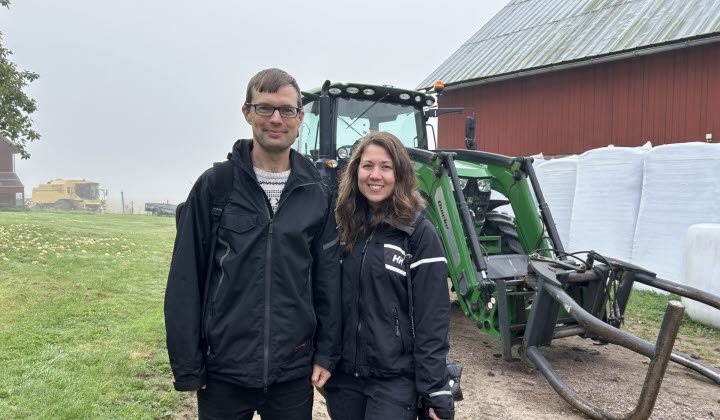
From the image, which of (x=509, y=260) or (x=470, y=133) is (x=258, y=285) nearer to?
(x=509, y=260)

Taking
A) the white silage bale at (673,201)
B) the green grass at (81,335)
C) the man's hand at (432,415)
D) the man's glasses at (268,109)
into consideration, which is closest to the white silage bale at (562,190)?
the white silage bale at (673,201)

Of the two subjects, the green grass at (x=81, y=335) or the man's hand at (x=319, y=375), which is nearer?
the man's hand at (x=319, y=375)

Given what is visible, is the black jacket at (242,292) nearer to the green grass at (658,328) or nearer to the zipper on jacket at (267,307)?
the zipper on jacket at (267,307)

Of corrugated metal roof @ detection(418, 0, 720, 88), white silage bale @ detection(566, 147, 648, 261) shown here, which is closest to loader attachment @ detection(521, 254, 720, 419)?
→ white silage bale @ detection(566, 147, 648, 261)

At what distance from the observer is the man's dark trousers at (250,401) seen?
198 cm

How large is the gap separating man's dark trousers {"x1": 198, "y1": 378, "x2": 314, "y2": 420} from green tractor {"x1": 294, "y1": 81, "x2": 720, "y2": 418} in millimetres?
2070

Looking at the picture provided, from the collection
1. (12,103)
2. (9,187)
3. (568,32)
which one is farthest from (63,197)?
(568,32)

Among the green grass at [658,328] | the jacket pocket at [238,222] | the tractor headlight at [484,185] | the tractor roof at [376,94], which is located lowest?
the green grass at [658,328]

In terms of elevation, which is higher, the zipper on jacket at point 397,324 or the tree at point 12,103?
the tree at point 12,103

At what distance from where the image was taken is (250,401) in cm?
202

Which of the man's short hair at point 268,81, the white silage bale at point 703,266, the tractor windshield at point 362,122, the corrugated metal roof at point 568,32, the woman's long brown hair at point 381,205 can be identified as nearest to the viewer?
the man's short hair at point 268,81

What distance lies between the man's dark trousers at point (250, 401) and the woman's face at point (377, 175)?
826 mm

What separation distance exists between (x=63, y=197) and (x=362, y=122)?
131ft

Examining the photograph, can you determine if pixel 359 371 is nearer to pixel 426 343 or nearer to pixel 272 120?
pixel 426 343
